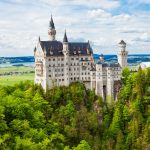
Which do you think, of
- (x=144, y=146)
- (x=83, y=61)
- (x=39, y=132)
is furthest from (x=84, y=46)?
(x=39, y=132)

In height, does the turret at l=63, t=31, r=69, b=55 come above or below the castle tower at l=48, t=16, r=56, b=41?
below

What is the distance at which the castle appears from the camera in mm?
135750

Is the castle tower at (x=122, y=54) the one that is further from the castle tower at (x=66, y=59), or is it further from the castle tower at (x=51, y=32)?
the castle tower at (x=51, y=32)

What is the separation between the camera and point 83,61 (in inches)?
5610

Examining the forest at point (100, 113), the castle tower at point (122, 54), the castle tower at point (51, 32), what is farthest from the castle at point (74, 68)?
the forest at point (100, 113)

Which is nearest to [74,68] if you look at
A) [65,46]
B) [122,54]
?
[65,46]

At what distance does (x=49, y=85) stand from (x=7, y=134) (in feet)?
279

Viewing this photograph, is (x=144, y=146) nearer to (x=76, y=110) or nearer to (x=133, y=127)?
(x=133, y=127)

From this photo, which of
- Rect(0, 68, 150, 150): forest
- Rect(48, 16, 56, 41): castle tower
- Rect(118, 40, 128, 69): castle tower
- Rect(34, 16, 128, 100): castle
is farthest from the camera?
Rect(48, 16, 56, 41): castle tower

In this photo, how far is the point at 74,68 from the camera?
5527 inches

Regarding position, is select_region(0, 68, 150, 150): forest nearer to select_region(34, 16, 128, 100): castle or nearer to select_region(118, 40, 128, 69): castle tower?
select_region(34, 16, 128, 100): castle

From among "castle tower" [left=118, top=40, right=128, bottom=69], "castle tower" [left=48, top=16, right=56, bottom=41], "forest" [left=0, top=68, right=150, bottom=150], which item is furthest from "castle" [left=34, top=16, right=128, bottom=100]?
"forest" [left=0, top=68, right=150, bottom=150]

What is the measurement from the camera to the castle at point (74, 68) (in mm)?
135750

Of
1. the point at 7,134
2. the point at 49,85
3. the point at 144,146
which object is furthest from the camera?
the point at 49,85
